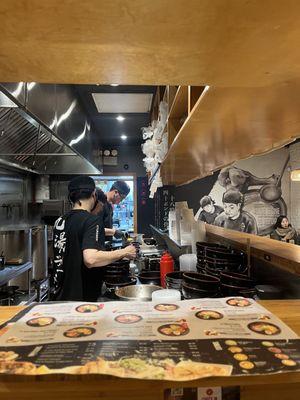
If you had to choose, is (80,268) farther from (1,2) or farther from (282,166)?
(282,166)

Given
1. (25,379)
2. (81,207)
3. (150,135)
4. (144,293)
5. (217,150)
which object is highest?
(150,135)

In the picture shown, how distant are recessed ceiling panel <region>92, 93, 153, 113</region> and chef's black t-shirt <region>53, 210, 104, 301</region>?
2324 millimetres

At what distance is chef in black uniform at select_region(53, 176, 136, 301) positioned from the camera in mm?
2076

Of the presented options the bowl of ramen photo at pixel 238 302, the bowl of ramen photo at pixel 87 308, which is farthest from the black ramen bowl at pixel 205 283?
the bowl of ramen photo at pixel 87 308

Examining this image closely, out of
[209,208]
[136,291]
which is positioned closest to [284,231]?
[209,208]

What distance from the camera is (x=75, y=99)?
160 inches

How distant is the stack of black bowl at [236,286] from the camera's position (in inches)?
47.3

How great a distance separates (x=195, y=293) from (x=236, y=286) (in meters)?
0.16

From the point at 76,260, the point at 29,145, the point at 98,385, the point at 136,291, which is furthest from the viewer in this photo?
the point at 29,145

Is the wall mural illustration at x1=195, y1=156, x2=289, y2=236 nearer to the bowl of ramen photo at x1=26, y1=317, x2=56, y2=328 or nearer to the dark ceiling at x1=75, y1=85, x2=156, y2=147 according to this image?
the dark ceiling at x1=75, y1=85, x2=156, y2=147

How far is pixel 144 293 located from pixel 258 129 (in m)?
0.96

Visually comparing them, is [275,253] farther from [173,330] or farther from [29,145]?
[29,145]

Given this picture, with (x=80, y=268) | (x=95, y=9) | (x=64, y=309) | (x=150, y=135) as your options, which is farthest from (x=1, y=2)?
(x=150, y=135)

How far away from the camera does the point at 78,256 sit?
7.02ft
